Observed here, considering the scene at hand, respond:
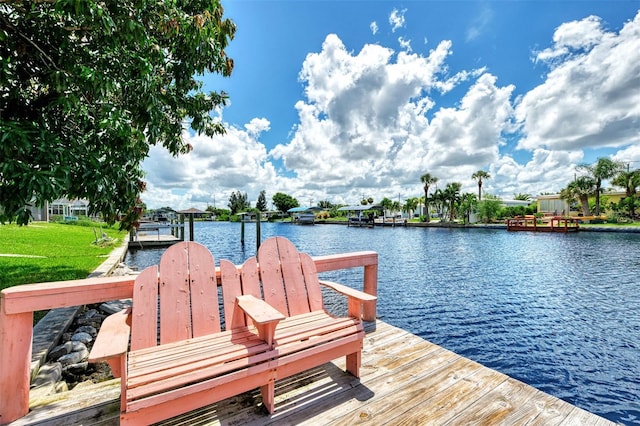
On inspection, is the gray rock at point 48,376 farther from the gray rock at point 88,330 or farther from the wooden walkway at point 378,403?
the gray rock at point 88,330

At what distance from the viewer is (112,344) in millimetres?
1316

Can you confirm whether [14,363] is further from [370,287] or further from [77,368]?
[370,287]

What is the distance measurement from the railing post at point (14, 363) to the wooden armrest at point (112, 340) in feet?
1.37

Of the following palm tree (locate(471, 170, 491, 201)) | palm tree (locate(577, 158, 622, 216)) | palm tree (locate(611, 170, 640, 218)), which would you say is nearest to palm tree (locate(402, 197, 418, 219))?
palm tree (locate(471, 170, 491, 201))

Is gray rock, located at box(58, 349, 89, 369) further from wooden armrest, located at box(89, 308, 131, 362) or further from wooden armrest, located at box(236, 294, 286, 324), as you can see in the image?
wooden armrest, located at box(236, 294, 286, 324)

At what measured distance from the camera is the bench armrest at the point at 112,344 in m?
1.20

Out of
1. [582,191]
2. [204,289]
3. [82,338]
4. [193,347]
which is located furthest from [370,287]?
[582,191]

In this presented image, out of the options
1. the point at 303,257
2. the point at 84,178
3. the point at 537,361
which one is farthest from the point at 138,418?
the point at 537,361

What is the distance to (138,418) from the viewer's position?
1.28 meters

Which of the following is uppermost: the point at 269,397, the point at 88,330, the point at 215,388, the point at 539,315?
the point at 215,388

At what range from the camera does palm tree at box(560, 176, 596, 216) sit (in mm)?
30484

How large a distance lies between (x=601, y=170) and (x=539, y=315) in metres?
34.7

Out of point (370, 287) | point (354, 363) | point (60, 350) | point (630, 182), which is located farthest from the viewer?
point (630, 182)

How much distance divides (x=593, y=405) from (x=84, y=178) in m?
5.82
